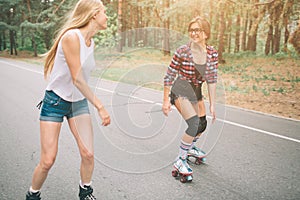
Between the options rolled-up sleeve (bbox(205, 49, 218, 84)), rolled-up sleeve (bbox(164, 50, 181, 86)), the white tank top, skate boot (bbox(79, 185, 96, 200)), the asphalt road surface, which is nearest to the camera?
the white tank top

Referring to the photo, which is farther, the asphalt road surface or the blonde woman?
the asphalt road surface

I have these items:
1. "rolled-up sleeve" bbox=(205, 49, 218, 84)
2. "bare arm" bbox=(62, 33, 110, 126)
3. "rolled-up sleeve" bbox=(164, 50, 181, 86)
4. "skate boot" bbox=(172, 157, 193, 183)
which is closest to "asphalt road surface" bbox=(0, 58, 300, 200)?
"skate boot" bbox=(172, 157, 193, 183)

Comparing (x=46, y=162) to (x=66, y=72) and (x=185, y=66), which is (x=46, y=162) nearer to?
(x=66, y=72)

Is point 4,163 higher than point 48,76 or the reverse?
the reverse

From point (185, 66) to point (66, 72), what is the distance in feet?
5.13

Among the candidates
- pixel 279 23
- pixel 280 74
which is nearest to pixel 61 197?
pixel 279 23

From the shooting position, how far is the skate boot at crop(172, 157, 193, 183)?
11.3 ft

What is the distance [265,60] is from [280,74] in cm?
547

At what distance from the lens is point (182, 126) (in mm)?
5938

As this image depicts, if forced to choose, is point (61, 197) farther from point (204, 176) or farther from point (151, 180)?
point (204, 176)

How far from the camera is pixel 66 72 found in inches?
94.0

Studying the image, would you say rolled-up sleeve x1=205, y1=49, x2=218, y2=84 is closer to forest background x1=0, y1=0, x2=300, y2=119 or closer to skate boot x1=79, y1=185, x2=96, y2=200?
forest background x1=0, y1=0, x2=300, y2=119

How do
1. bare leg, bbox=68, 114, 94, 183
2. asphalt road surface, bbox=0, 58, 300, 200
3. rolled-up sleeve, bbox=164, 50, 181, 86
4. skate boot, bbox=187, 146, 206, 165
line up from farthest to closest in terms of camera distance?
skate boot, bbox=187, 146, 206, 165
rolled-up sleeve, bbox=164, 50, 181, 86
asphalt road surface, bbox=0, 58, 300, 200
bare leg, bbox=68, 114, 94, 183

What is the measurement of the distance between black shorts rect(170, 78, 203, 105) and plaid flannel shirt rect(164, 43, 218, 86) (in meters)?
0.06
